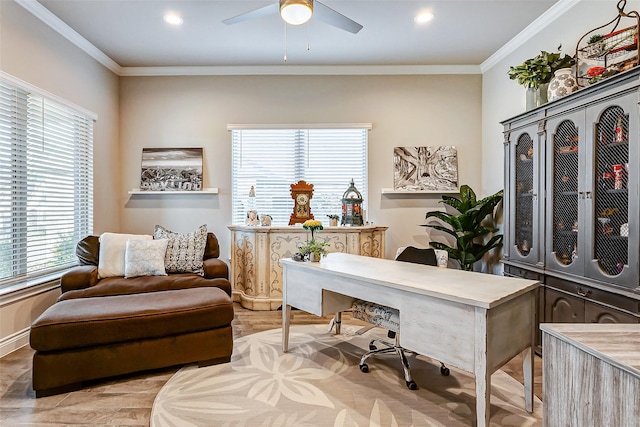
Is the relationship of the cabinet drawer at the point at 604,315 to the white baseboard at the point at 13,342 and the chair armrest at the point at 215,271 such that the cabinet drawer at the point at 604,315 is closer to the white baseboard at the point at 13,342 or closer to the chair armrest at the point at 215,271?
the chair armrest at the point at 215,271

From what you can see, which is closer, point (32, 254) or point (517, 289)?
point (517, 289)

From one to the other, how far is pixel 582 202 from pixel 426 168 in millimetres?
2133

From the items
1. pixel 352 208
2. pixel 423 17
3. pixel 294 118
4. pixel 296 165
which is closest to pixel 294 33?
pixel 294 118

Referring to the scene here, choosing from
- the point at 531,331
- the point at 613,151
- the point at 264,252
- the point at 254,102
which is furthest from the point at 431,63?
the point at 531,331

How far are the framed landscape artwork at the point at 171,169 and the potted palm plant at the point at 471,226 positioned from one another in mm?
3087

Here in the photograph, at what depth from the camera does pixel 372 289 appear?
2.08 m

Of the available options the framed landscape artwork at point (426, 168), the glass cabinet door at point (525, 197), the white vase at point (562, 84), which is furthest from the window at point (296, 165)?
the white vase at point (562, 84)

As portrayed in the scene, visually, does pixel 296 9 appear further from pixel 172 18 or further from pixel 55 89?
pixel 55 89

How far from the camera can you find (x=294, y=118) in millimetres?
4402

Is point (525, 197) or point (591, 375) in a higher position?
point (525, 197)

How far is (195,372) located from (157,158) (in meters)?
2.93

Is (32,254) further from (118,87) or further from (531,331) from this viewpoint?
(531,331)

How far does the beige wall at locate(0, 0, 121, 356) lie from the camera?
281 cm

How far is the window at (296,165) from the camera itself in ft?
14.6
